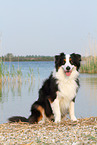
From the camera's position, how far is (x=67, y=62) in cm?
469

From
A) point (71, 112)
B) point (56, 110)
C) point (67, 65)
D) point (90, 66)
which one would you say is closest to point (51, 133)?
point (56, 110)

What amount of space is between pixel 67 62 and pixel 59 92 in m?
0.59

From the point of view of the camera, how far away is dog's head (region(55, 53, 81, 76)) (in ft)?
15.4

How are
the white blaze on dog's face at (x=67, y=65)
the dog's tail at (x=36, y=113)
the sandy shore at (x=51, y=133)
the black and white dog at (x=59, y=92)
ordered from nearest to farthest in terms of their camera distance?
the sandy shore at (x=51, y=133) < the white blaze on dog's face at (x=67, y=65) < the black and white dog at (x=59, y=92) < the dog's tail at (x=36, y=113)

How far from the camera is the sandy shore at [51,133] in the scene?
388cm

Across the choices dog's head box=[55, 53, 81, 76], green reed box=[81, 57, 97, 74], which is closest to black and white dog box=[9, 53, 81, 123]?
dog's head box=[55, 53, 81, 76]

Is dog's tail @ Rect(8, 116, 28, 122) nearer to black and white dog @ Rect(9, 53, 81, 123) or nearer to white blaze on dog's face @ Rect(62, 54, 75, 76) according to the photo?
black and white dog @ Rect(9, 53, 81, 123)

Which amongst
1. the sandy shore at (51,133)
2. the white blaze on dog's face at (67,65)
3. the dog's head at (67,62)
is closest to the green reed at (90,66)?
the sandy shore at (51,133)

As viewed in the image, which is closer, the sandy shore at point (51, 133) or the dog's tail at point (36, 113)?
the sandy shore at point (51, 133)

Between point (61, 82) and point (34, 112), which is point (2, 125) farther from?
point (61, 82)

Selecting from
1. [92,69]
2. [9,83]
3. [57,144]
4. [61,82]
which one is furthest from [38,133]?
[92,69]

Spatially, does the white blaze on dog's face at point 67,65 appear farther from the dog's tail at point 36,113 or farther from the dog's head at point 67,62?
the dog's tail at point 36,113

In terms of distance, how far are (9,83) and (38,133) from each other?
24.8 feet

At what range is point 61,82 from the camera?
4918 mm
